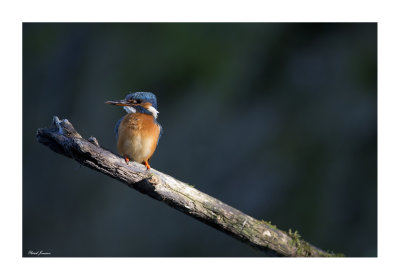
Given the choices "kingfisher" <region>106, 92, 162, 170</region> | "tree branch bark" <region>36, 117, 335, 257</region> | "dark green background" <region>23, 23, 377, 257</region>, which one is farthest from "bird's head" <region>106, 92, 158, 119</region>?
"dark green background" <region>23, 23, 377, 257</region>

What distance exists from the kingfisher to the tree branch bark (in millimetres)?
246

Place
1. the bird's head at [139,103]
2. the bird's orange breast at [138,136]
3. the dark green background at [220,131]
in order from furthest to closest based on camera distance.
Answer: the dark green background at [220,131] → the bird's head at [139,103] → the bird's orange breast at [138,136]

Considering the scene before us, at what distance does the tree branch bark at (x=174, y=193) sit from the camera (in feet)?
8.24

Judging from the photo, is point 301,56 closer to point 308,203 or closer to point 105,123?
point 308,203

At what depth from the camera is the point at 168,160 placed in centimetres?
639

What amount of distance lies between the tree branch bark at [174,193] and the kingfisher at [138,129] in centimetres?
25

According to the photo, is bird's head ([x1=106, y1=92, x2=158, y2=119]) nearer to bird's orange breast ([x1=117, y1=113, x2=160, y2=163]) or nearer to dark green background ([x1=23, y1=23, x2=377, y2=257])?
bird's orange breast ([x1=117, y1=113, x2=160, y2=163])

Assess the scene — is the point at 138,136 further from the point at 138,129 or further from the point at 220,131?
the point at 220,131

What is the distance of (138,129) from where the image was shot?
307 cm

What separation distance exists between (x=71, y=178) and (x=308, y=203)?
4.29 m

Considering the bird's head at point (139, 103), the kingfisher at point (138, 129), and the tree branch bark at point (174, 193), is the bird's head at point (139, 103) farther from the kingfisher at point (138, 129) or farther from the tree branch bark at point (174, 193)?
the tree branch bark at point (174, 193)

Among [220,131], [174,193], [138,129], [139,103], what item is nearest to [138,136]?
[138,129]

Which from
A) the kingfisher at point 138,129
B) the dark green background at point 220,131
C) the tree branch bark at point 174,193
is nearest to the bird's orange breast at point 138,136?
the kingfisher at point 138,129
